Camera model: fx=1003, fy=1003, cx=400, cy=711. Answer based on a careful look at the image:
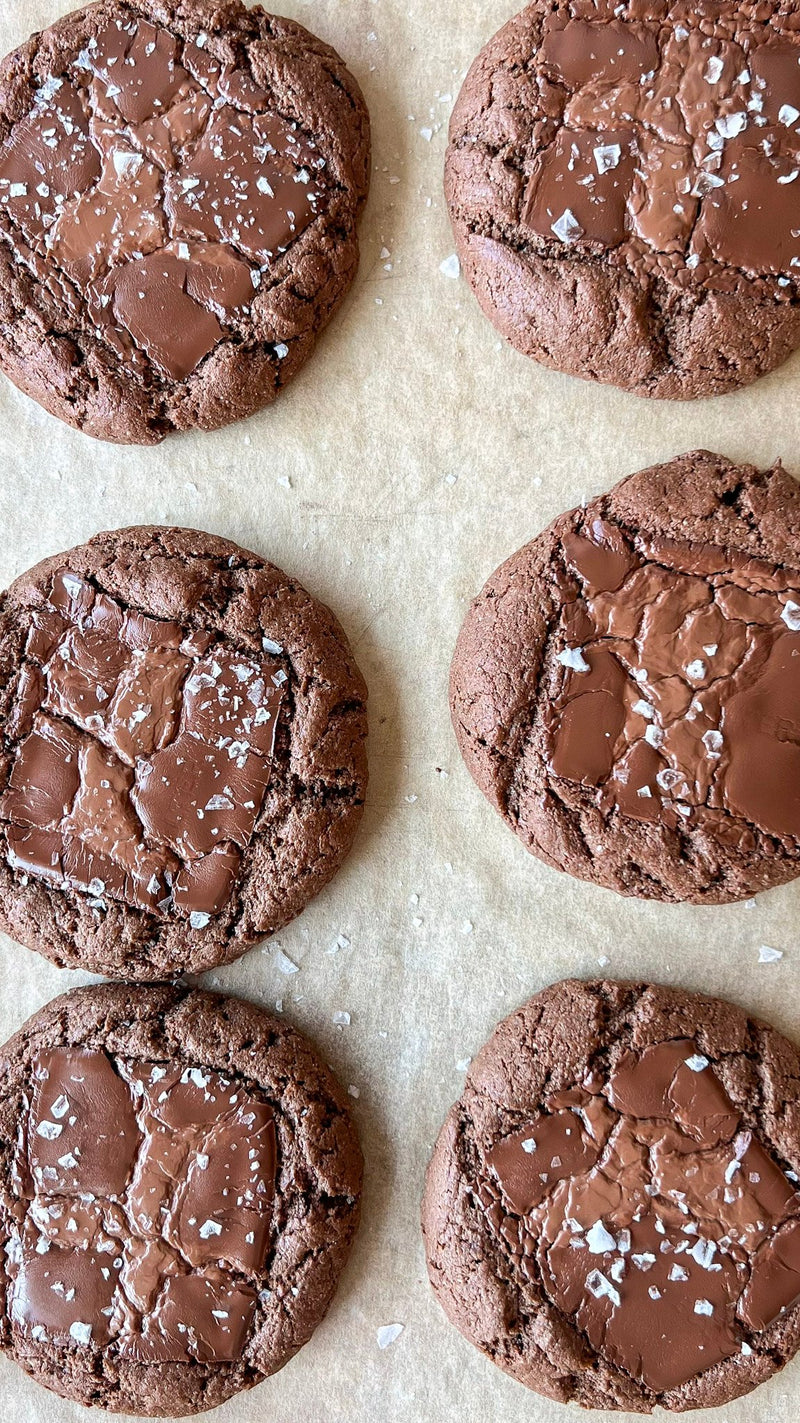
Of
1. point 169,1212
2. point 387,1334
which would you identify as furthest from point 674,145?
point 387,1334

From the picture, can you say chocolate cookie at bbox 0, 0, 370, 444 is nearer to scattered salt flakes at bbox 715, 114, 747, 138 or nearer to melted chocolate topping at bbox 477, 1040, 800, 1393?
scattered salt flakes at bbox 715, 114, 747, 138

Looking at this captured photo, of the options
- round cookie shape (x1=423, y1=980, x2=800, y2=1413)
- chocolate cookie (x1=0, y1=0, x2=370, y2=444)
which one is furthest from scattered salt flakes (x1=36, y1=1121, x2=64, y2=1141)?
chocolate cookie (x1=0, y1=0, x2=370, y2=444)

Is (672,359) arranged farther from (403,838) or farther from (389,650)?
(403,838)

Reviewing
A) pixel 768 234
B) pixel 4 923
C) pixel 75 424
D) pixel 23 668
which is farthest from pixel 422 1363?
pixel 768 234

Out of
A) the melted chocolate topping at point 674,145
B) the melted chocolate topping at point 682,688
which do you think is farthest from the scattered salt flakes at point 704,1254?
the melted chocolate topping at point 674,145

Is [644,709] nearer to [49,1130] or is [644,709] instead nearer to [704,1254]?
[704,1254]
